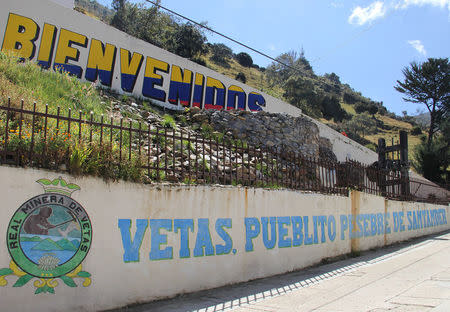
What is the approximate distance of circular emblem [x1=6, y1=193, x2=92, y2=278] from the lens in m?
4.32

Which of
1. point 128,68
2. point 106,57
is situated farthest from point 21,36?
point 128,68

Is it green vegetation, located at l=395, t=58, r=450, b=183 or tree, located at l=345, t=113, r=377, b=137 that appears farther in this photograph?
tree, located at l=345, t=113, r=377, b=137

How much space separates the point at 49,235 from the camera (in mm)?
4547

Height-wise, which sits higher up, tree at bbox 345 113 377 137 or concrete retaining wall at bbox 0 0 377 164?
tree at bbox 345 113 377 137

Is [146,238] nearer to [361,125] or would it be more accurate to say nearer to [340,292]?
[340,292]

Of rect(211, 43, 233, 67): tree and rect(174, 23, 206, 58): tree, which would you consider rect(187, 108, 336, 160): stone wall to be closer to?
rect(174, 23, 206, 58): tree

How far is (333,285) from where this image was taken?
6.69 meters

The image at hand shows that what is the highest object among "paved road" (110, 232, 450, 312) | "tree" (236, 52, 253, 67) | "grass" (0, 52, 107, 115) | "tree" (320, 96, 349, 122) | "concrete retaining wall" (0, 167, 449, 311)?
"tree" (236, 52, 253, 67)

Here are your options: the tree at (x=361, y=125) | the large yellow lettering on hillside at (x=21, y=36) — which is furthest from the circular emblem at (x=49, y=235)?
the tree at (x=361, y=125)

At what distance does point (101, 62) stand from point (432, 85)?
1646 inches

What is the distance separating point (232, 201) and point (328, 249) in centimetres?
374

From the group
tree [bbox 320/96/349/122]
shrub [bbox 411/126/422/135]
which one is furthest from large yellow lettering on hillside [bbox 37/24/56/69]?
shrub [bbox 411/126/422/135]

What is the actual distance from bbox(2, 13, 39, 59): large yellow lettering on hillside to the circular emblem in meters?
9.03

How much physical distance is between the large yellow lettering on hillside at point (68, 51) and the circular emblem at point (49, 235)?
952 centimetres
